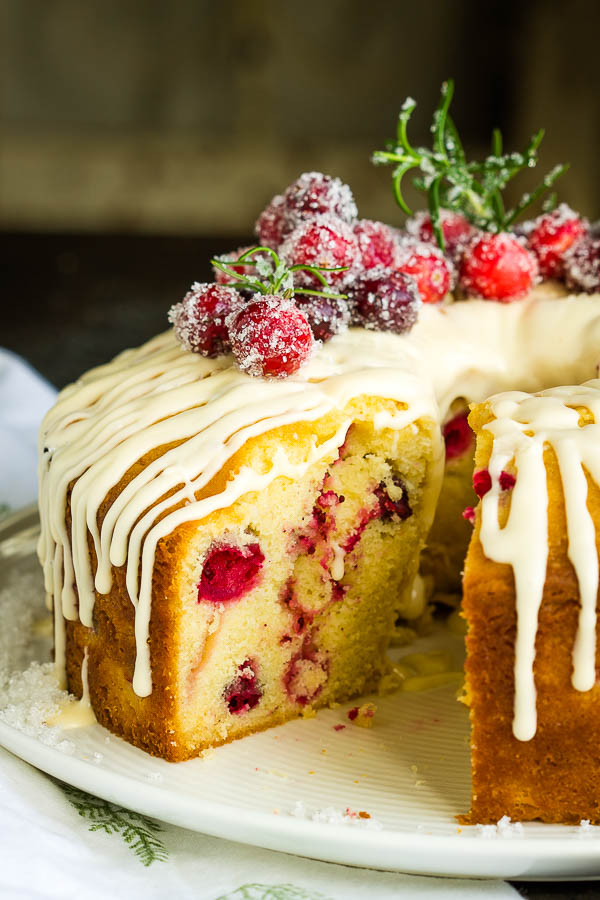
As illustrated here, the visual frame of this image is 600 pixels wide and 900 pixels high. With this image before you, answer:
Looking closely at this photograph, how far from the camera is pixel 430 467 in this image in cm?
239

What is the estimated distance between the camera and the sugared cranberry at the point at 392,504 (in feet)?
7.72

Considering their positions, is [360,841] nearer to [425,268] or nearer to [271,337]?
[271,337]

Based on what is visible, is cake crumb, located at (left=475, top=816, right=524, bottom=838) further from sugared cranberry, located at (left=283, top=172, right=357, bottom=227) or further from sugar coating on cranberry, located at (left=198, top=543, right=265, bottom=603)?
sugared cranberry, located at (left=283, top=172, right=357, bottom=227)

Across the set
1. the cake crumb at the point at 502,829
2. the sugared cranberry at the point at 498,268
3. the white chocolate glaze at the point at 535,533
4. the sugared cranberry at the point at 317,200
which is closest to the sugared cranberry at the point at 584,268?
the sugared cranberry at the point at 498,268

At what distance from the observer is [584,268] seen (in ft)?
9.07

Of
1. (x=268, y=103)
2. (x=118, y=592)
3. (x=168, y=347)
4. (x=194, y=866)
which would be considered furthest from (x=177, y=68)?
(x=194, y=866)

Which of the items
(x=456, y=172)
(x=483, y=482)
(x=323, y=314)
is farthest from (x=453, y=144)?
(x=483, y=482)

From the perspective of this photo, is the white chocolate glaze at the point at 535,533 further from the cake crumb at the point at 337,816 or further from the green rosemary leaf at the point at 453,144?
the green rosemary leaf at the point at 453,144

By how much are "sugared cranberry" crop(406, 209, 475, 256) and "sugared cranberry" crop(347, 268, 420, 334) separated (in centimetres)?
45

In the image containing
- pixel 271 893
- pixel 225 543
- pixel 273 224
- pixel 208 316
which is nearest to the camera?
pixel 271 893

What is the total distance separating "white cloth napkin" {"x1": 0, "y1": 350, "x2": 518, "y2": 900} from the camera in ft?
5.42

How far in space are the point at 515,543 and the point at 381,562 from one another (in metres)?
0.63

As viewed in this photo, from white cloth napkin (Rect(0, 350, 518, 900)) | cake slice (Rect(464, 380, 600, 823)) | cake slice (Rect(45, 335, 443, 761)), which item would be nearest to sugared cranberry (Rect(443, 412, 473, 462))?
cake slice (Rect(45, 335, 443, 761))

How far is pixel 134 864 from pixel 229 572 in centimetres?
55
